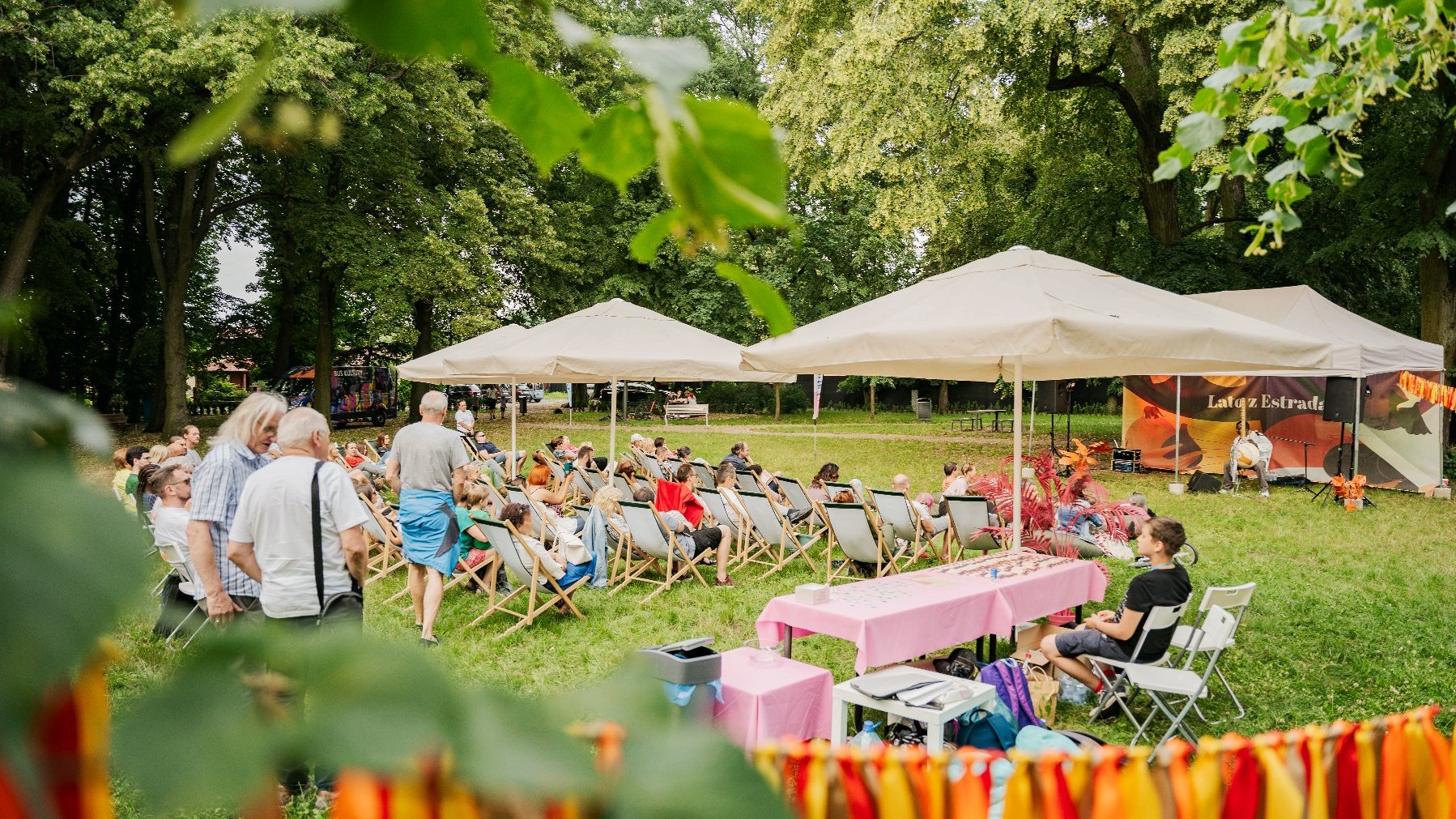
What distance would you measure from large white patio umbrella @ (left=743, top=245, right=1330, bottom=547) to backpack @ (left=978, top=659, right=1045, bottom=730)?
186cm

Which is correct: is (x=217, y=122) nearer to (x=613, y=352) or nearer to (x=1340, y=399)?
(x=613, y=352)

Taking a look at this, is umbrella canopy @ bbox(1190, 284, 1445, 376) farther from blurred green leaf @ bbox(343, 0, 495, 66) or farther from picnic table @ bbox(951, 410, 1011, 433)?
blurred green leaf @ bbox(343, 0, 495, 66)

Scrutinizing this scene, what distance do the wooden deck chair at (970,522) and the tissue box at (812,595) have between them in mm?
3270

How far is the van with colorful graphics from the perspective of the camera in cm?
2780

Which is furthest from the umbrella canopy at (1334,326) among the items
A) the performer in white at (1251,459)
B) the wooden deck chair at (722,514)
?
the wooden deck chair at (722,514)

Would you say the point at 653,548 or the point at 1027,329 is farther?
the point at 653,548

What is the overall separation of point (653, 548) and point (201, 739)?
7.84 metres

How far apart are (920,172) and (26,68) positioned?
15.9 m

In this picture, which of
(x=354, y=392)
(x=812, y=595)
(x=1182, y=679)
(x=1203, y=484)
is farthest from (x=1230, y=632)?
(x=354, y=392)

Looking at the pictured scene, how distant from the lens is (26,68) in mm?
15516

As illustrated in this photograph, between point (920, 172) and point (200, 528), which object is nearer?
point (200, 528)

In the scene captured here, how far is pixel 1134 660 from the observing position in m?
5.14

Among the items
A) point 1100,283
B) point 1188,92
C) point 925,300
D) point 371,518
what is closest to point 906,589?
point 925,300

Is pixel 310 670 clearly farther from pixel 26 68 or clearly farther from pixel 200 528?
pixel 26 68
